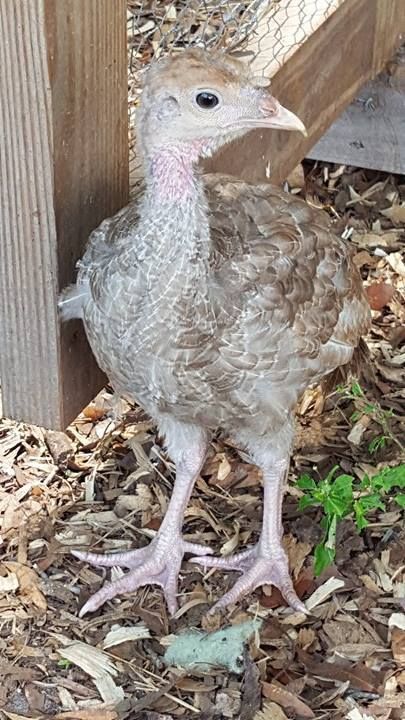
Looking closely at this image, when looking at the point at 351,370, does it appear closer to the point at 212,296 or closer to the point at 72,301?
the point at 212,296

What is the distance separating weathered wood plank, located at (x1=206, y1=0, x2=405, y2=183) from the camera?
3.37 m

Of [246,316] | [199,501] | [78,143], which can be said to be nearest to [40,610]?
[199,501]

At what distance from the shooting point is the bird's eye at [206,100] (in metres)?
2.49

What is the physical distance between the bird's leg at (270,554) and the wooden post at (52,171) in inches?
22.7

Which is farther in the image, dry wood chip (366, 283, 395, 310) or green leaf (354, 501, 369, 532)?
Result: dry wood chip (366, 283, 395, 310)

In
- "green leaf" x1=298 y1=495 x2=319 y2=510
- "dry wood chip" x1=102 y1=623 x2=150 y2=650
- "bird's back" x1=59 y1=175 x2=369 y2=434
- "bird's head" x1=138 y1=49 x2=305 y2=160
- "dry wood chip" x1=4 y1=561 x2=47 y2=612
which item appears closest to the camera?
"bird's head" x1=138 y1=49 x2=305 y2=160

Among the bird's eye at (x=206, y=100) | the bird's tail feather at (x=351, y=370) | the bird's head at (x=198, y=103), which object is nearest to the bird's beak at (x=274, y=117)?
the bird's head at (x=198, y=103)

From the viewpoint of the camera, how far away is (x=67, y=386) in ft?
9.35

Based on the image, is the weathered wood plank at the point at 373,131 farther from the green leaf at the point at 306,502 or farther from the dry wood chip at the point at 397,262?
the green leaf at the point at 306,502

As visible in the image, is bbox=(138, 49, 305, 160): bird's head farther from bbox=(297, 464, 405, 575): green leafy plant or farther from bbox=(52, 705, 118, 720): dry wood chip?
bbox=(52, 705, 118, 720): dry wood chip

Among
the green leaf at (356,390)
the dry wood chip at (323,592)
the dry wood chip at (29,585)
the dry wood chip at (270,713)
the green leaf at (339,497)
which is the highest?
the green leaf at (339,497)

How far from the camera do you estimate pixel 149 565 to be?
10.6 feet

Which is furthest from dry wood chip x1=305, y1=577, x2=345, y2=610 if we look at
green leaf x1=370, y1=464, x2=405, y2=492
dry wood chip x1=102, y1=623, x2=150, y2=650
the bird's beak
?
the bird's beak

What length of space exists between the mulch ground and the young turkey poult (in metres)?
0.09
